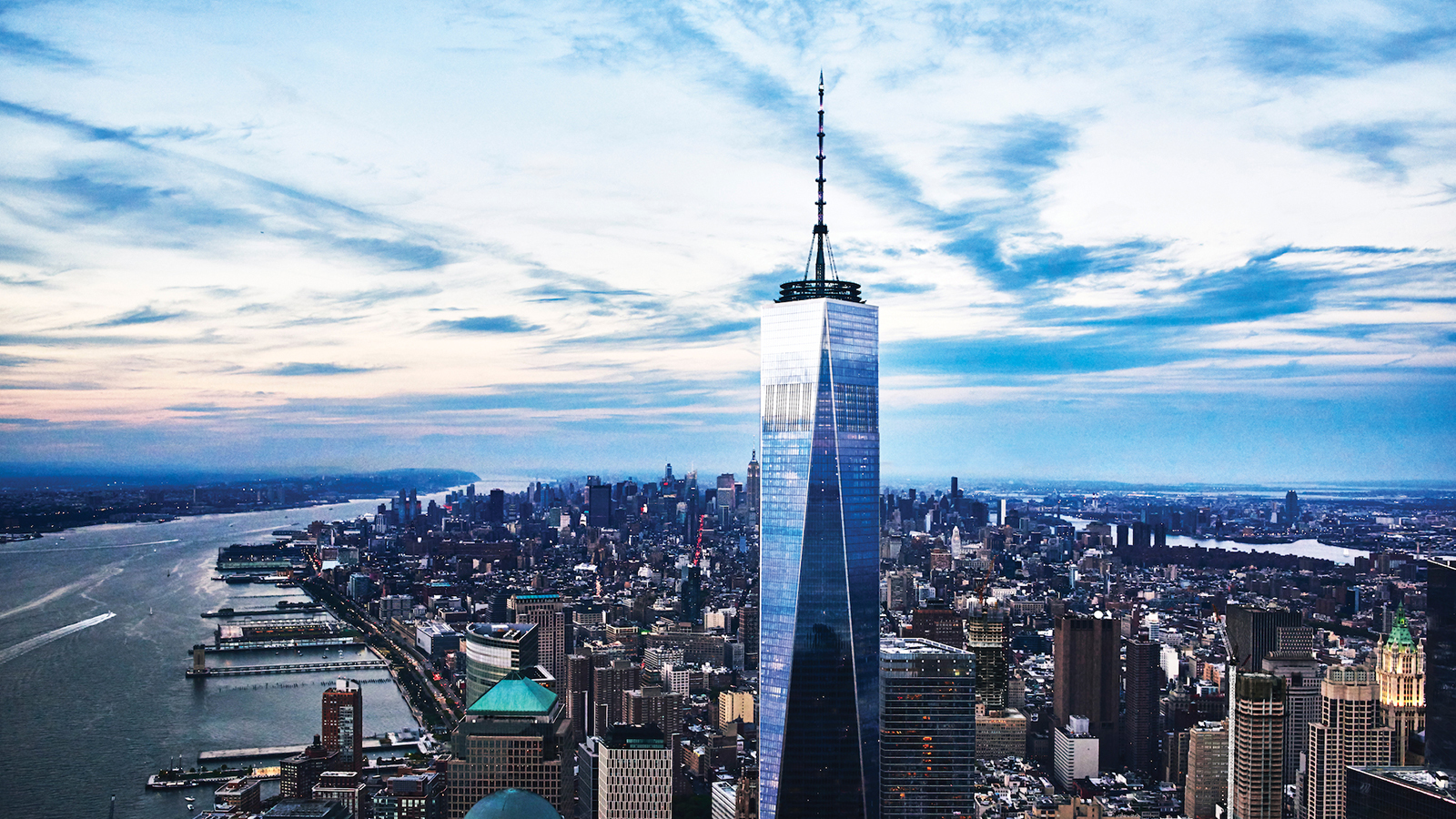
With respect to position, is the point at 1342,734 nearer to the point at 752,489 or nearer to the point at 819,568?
the point at 819,568

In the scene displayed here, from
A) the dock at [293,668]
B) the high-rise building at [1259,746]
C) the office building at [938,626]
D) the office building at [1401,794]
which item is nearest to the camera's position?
the office building at [1401,794]

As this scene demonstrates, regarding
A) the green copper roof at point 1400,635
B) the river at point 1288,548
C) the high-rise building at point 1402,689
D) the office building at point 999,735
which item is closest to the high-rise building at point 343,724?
the office building at point 999,735

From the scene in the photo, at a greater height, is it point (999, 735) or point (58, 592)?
point (58, 592)

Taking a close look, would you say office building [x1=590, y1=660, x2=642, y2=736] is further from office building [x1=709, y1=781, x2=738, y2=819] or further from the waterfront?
office building [x1=709, y1=781, x2=738, y2=819]

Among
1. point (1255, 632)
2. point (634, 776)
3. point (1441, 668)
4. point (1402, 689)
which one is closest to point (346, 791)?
point (634, 776)

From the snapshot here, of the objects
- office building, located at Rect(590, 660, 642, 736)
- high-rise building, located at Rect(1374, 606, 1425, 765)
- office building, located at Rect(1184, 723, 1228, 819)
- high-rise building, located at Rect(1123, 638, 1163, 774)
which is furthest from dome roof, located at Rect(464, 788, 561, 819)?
high-rise building, located at Rect(1123, 638, 1163, 774)

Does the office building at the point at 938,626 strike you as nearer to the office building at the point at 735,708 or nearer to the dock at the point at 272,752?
the office building at the point at 735,708
